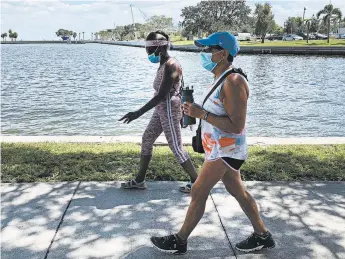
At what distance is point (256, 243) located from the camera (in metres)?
3.64

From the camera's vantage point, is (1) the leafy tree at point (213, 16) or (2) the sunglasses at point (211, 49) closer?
(2) the sunglasses at point (211, 49)

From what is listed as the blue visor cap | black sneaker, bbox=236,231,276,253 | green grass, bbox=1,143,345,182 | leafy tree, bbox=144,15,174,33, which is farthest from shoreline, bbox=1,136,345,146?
leafy tree, bbox=144,15,174,33

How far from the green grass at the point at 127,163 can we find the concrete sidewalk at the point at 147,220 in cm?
30

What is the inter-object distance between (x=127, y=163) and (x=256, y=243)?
112 inches

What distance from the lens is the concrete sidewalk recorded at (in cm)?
366

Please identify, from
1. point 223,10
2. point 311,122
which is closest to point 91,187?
point 311,122

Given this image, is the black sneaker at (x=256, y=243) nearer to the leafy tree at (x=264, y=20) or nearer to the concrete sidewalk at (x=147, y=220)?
the concrete sidewalk at (x=147, y=220)

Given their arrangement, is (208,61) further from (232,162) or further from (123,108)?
(123,108)

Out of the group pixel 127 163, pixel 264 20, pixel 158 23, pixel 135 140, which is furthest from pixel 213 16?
pixel 127 163

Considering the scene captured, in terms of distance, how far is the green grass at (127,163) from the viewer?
556cm

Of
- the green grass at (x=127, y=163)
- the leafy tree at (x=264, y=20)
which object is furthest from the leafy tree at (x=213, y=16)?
the green grass at (x=127, y=163)

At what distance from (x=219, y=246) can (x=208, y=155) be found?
91cm

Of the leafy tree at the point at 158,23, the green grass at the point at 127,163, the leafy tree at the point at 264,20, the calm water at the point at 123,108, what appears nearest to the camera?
the green grass at the point at 127,163

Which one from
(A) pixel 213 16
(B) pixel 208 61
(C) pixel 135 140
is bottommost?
(C) pixel 135 140
